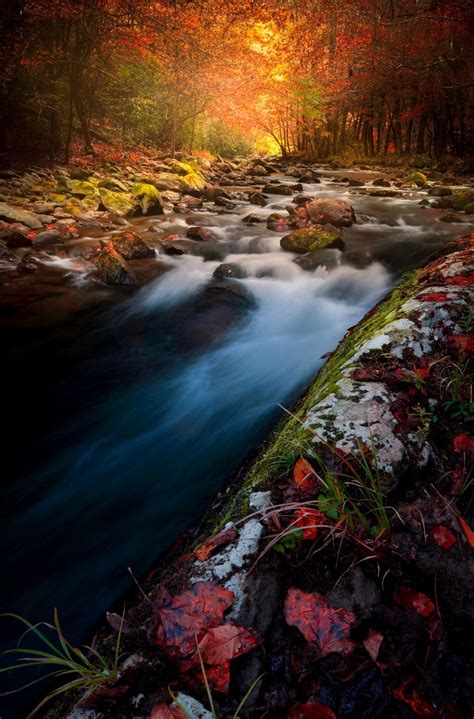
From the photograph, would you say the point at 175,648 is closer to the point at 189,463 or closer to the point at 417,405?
the point at 417,405

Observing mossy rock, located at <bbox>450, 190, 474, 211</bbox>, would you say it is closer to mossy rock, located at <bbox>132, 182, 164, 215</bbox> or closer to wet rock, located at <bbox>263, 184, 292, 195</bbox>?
wet rock, located at <bbox>263, 184, 292, 195</bbox>

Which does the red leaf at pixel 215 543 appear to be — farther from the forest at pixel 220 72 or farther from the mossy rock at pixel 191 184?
the mossy rock at pixel 191 184

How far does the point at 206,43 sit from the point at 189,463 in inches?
836

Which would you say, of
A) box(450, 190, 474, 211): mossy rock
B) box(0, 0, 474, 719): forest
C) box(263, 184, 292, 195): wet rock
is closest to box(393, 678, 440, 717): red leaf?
box(0, 0, 474, 719): forest

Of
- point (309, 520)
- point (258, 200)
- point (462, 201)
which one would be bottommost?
point (309, 520)

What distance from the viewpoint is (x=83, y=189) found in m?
11.1

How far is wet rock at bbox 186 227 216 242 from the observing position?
8812 mm

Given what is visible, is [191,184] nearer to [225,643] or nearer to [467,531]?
[467,531]

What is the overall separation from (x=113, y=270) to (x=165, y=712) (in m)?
6.28

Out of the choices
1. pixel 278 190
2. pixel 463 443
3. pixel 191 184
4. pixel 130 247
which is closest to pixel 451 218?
pixel 278 190

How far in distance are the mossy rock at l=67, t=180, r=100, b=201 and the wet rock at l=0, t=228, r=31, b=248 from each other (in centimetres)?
411

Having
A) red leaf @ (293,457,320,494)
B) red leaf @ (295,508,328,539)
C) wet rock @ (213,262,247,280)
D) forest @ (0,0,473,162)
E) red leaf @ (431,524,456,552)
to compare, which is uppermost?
forest @ (0,0,473,162)

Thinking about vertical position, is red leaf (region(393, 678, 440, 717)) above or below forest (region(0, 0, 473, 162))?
below

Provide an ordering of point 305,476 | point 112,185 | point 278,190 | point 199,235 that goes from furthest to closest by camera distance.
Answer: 1. point 278,190
2. point 112,185
3. point 199,235
4. point 305,476
